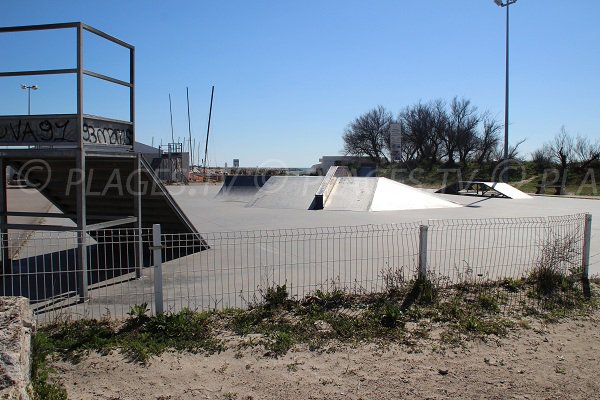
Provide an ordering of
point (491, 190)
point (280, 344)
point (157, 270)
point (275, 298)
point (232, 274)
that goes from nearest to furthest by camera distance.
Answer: point (280, 344), point (157, 270), point (275, 298), point (232, 274), point (491, 190)

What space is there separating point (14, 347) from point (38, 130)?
4.82 meters

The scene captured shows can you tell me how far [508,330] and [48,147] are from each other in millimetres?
7056

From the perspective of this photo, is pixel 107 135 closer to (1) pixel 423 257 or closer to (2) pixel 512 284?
(1) pixel 423 257

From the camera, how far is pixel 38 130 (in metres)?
7.02

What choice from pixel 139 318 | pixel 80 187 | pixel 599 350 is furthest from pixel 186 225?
pixel 599 350

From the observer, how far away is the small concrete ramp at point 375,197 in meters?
20.6

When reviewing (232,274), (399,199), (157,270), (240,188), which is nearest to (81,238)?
(157,270)

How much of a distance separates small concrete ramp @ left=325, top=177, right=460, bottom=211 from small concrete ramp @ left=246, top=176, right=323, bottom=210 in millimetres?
1099

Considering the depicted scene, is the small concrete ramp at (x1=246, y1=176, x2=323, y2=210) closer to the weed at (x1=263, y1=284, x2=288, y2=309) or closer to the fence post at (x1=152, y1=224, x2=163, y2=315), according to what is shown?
the weed at (x1=263, y1=284, x2=288, y2=309)

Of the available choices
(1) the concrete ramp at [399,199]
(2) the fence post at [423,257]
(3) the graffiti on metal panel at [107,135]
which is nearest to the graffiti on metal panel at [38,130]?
(3) the graffiti on metal panel at [107,135]

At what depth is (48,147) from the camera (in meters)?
7.42

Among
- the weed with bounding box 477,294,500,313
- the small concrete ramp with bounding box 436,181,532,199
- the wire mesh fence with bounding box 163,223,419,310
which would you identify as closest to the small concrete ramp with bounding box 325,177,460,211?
the small concrete ramp with bounding box 436,181,532,199

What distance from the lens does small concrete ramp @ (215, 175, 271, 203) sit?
88.5 ft

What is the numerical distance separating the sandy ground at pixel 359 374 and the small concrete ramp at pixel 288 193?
16.1 m
